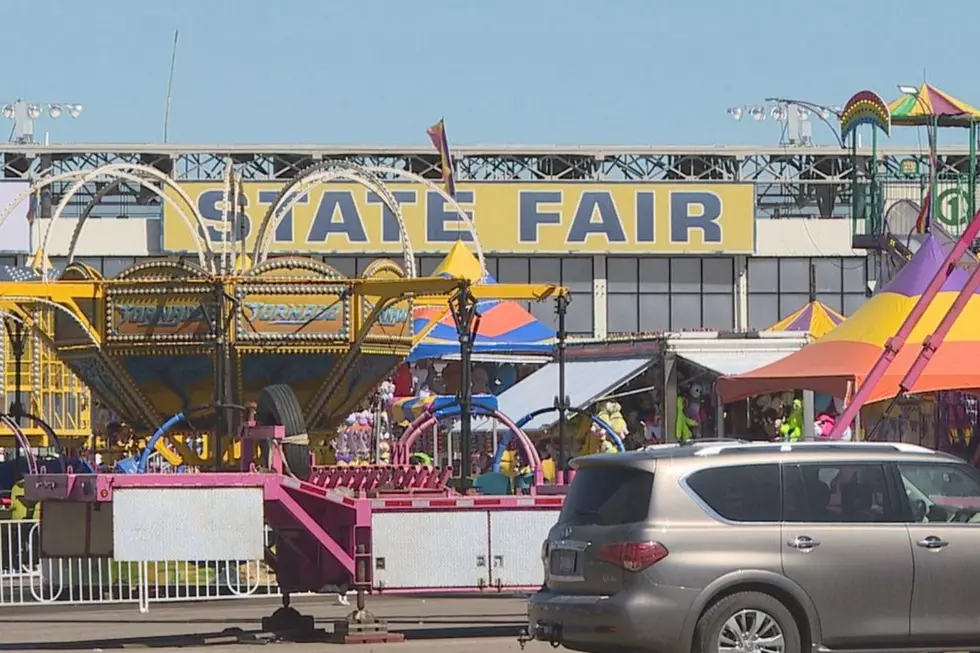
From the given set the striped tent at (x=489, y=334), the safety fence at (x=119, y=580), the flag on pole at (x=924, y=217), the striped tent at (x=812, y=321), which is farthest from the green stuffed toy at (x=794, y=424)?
the safety fence at (x=119, y=580)

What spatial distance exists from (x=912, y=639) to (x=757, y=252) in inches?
1934

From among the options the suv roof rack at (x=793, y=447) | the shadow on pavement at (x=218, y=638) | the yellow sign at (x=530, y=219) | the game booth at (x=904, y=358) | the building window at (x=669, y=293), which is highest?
the yellow sign at (x=530, y=219)

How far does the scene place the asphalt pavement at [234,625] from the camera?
15.3 metres

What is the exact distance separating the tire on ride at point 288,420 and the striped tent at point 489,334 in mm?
18061

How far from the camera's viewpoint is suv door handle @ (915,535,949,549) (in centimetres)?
1163

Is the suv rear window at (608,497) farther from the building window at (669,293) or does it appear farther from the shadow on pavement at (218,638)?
the building window at (669,293)

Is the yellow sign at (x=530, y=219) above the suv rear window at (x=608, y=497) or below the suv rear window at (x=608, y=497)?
above

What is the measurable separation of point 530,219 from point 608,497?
1872 inches

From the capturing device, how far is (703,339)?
33.5 meters

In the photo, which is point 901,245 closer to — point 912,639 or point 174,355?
point 174,355

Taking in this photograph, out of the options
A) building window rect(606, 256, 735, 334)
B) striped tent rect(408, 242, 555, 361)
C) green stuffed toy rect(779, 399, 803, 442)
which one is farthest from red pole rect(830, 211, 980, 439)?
building window rect(606, 256, 735, 334)

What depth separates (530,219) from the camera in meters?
59.1

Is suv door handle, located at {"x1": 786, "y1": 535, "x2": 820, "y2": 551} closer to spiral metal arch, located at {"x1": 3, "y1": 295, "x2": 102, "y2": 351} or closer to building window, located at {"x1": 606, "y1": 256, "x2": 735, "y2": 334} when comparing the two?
spiral metal arch, located at {"x1": 3, "y1": 295, "x2": 102, "y2": 351}

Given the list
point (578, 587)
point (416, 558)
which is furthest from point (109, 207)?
point (578, 587)
